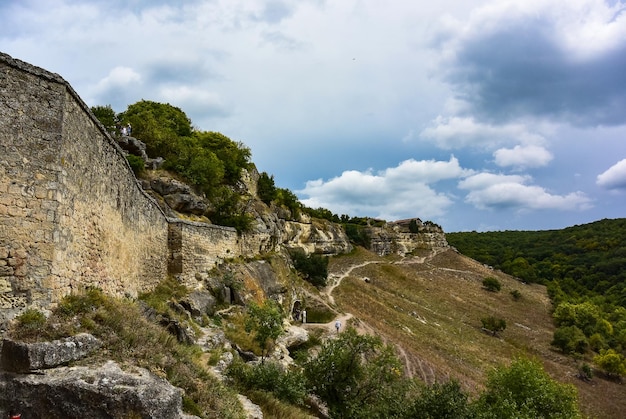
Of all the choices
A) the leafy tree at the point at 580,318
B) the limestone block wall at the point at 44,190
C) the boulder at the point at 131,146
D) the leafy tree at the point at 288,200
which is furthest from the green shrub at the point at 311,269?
the limestone block wall at the point at 44,190

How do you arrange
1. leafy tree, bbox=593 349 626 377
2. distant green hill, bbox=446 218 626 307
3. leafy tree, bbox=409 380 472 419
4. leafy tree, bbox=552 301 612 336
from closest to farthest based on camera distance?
leafy tree, bbox=409 380 472 419, leafy tree, bbox=593 349 626 377, leafy tree, bbox=552 301 612 336, distant green hill, bbox=446 218 626 307

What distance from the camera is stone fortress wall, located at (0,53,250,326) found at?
289 inches

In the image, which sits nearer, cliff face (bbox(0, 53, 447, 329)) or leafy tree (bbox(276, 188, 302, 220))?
cliff face (bbox(0, 53, 447, 329))

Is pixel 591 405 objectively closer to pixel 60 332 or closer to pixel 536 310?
pixel 536 310

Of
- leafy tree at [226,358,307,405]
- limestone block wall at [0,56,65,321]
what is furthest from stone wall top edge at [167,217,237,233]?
limestone block wall at [0,56,65,321]

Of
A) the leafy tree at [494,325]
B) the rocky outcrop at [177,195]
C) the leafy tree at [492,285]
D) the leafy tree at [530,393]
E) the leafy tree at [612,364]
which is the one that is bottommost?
the leafy tree at [612,364]

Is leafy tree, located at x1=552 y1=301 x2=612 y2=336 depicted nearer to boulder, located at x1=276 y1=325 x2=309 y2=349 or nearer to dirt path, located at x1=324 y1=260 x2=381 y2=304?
dirt path, located at x1=324 y1=260 x2=381 y2=304

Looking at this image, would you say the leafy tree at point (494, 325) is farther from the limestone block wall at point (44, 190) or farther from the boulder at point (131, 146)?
the limestone block wall at point (44, 190)

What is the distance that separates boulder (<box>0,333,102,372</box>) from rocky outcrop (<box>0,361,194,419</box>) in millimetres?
122

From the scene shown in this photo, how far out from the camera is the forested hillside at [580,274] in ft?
175

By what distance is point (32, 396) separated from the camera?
6098 millimetres

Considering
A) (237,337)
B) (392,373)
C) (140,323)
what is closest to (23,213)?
(140,323)

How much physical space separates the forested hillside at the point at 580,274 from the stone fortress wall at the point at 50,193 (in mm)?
56175

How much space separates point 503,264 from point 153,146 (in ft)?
318
